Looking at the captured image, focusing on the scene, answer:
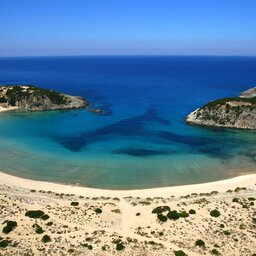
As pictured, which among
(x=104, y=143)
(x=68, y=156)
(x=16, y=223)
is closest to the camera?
(x=16, y=223)

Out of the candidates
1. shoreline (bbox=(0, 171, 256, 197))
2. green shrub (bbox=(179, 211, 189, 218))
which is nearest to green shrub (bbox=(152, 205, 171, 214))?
green shrub (bbox=(179, 211, 189, 218))

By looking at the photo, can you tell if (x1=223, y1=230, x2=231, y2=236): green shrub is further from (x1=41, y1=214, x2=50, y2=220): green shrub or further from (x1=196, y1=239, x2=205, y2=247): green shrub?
(x1=41, y1=214, x2=50, y2=220): green shrub

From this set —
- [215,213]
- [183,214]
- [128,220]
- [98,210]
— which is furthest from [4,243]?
[215,213]

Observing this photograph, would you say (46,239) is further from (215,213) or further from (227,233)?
(215,213)

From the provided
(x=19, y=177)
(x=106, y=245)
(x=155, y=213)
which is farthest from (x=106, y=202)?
(x=19, y=177)

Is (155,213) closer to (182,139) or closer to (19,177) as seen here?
(19,177)

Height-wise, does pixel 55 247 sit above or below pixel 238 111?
below
